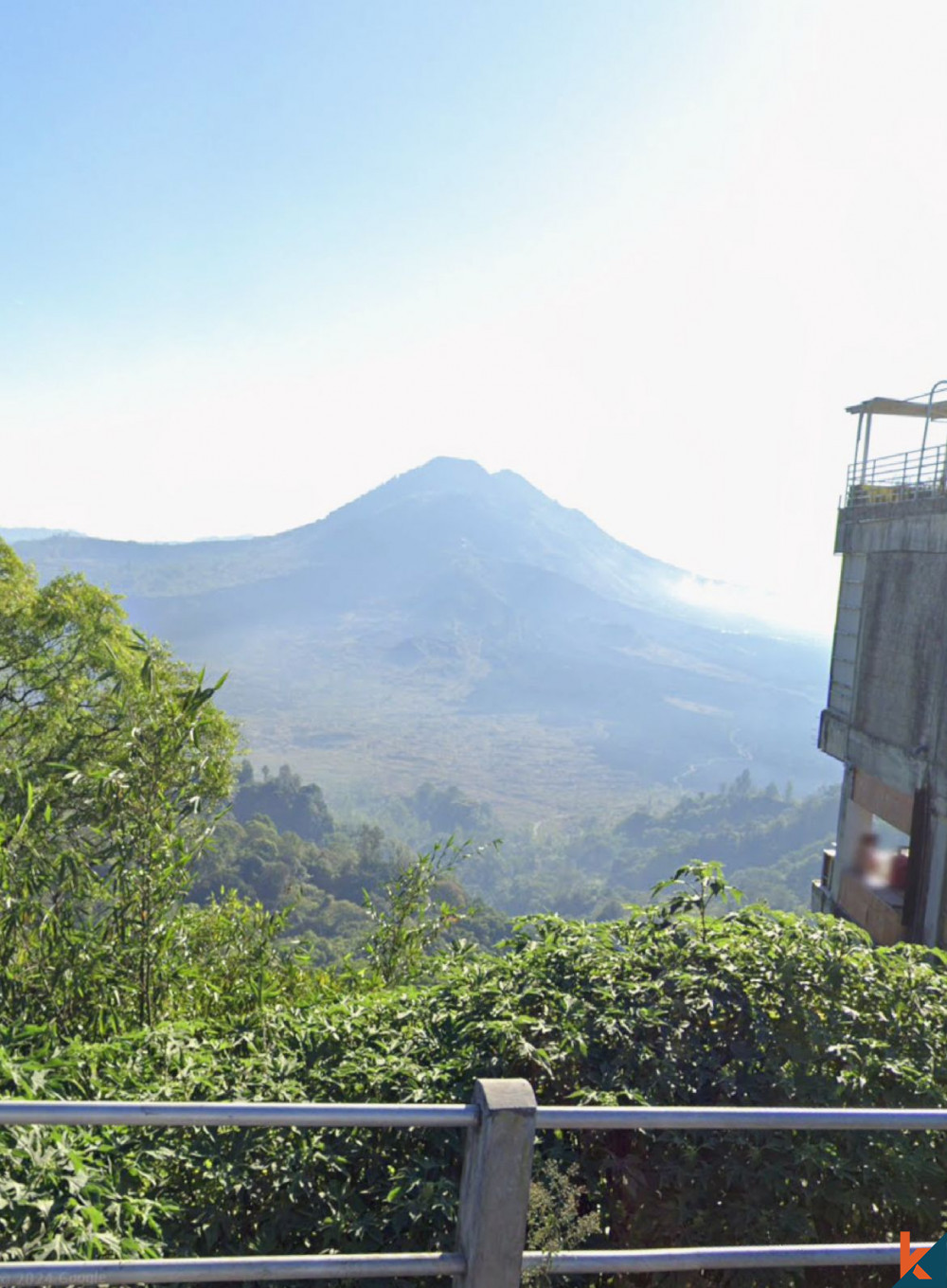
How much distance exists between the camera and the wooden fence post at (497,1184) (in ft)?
6.25

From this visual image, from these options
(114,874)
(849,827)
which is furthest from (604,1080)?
(849,827)

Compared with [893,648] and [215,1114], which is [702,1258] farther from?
[893,648]

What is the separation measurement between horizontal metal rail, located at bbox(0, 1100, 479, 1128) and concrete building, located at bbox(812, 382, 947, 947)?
10.7 metres

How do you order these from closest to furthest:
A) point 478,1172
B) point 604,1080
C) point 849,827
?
point 478,1172 → point 604,1080 → point 849,827

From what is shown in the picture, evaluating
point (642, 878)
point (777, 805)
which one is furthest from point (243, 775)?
point (777, 805)

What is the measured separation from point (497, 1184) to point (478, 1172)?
0.16ft

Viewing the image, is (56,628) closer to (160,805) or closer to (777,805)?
(160,805)

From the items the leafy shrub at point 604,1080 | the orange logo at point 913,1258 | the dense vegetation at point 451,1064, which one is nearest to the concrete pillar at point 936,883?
the dense vegetation at point 451,1064

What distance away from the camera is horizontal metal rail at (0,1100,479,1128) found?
5.71ft

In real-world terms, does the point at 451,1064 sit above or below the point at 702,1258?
below

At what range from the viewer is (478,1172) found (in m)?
1.93

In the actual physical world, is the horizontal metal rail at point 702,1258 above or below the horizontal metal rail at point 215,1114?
below

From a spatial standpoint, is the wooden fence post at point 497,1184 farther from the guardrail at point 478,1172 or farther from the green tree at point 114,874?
the green tree at point 114,874

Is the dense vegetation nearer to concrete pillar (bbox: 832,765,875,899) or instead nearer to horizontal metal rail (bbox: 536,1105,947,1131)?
horizontal metal rail (bbox: 536,1105,947,1131)
